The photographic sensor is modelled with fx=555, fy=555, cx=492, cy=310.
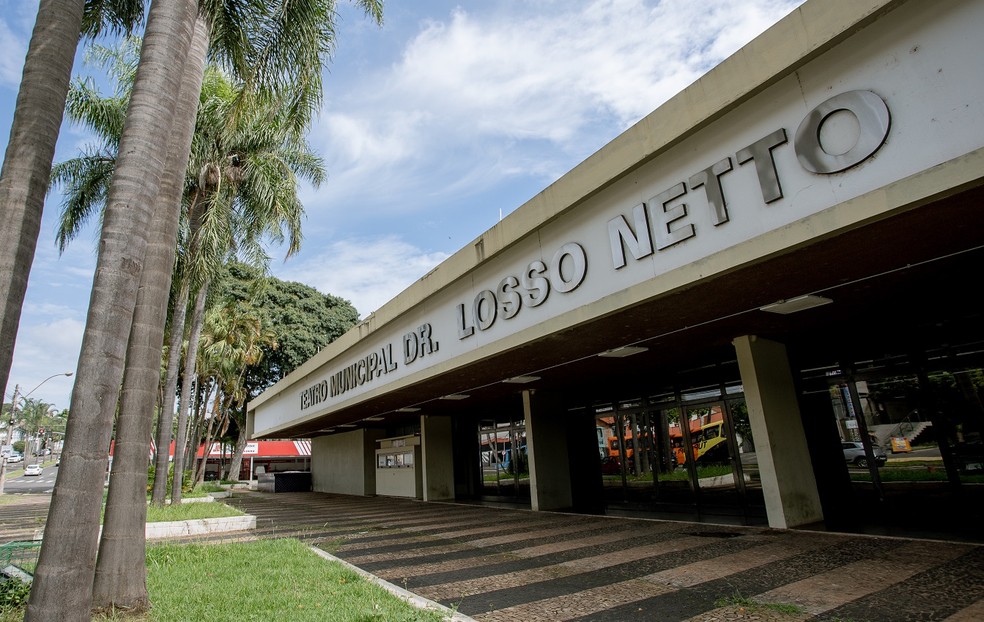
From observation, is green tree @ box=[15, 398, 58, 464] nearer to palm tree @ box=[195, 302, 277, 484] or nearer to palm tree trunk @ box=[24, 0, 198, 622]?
palm tree @ box=[195, 302, 277, 484]

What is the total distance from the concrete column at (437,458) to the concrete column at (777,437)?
39.6 feet

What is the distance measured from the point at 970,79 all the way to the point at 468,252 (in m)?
7.26

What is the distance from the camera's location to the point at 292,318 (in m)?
34.9

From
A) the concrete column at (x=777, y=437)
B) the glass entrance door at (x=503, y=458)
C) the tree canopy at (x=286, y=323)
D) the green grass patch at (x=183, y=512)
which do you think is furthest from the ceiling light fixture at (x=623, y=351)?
the tree canopy at (x=286, y=323)

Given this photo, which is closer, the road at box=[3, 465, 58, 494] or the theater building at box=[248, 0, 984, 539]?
the theater building at box=[248, 0, 984, 539]

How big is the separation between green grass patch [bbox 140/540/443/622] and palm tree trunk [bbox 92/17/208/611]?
0.48 meters

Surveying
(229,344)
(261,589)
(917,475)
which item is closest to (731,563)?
(917,475)

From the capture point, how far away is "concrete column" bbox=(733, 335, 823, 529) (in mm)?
9352

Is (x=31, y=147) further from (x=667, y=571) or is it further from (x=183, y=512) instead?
(x=183, y=512)

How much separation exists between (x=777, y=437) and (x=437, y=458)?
40.9 ft

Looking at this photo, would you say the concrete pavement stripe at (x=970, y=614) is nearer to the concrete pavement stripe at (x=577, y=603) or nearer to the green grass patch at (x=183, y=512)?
the concrete pavement stripe at (x=577, y=603)

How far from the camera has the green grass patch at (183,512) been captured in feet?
38.9

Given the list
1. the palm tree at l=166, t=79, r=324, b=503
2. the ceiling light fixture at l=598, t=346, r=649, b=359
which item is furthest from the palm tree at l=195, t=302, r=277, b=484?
the ceiling light fixture at l=598, t=346, r=649, b=359

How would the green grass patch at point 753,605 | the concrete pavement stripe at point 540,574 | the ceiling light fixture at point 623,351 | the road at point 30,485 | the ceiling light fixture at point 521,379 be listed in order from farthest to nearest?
1. the road at point 30,485
2. the ceiling light fixture at point 521,379
3. the ceiling light fixture at point 623,351
4. the concrete pavement stripe at point 540,574
5. the green grass patch at point 753,605
